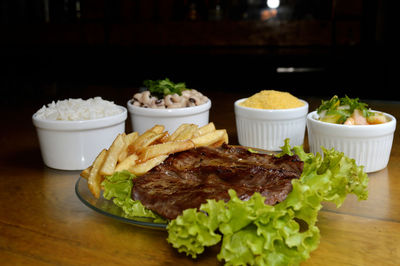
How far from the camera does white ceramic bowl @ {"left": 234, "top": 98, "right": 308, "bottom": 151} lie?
2.16 meters

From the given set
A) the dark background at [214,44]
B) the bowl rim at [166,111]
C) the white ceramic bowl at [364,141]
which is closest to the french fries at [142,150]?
the bowl rim at [166,111]

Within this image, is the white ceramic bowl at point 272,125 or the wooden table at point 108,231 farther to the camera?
the white ceramic bowl at point 272,125

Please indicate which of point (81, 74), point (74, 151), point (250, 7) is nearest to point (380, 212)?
point (74, 151)

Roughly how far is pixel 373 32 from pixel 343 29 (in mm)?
417

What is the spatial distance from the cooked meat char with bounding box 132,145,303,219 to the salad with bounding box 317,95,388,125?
52 centimetres

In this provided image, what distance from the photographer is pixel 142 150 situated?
1.71 meters

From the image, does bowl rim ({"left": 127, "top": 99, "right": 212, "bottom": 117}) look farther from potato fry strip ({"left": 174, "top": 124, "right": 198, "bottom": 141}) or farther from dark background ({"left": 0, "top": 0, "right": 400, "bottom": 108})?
dark background ({"left": 0, "top": 0, "right": 400, "bottom": 108})

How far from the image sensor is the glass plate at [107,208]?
1.21m

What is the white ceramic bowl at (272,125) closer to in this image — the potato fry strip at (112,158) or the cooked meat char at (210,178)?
the cooked meat char at (210,178)

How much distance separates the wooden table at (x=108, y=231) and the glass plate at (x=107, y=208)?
5 cm

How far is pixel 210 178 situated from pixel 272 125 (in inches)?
34.4

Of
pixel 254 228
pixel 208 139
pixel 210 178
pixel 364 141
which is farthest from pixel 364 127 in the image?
pixel 254 228

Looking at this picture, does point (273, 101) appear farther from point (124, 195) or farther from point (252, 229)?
point (252, 229)

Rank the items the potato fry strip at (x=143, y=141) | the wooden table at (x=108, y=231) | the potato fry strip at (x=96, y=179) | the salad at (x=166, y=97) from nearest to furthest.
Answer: the wooden table at (x=108, y=231), the potato fry strip at (x=96, y=179), the potato fry strip at (x=143, y=141), the salad at (x=166, y=97)
